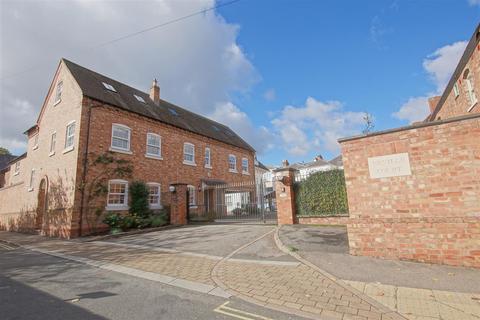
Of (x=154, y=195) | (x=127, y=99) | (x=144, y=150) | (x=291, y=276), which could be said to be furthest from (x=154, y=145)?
(x=291, y=276)

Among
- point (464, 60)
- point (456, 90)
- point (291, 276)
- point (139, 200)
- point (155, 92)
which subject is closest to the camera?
point (291, 276)

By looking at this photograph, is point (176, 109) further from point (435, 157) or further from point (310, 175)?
point (435, 157)

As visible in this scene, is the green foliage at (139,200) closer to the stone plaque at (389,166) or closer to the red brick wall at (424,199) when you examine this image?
the red brick wall at (424,199)

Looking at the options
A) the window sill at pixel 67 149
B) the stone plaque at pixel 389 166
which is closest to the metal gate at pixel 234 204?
the stone plaque at pixel 389 166

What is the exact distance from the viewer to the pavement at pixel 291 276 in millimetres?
3562

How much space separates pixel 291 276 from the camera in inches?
193

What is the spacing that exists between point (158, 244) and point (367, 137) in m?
7.80

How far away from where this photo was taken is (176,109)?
2325cm

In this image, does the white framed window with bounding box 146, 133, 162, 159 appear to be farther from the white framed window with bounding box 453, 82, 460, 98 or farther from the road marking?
the white framed window with bounding box 453, 82, 460, 98

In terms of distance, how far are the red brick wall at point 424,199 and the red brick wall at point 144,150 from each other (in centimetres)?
1279

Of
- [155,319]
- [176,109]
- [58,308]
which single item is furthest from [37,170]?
[155,319]

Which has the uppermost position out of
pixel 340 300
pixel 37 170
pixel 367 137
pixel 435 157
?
pixel 37 170

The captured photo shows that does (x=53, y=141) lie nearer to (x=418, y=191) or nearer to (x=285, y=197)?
(x=285, y=197)

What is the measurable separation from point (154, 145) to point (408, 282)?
15598mm
